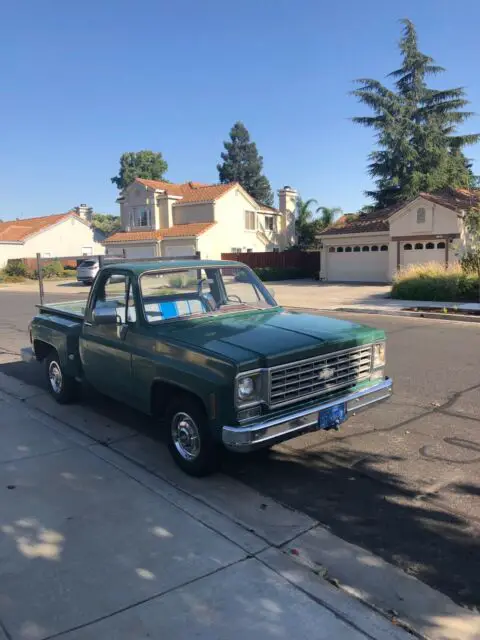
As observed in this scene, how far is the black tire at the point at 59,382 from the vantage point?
21.0ft

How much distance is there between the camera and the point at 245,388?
3.90 m

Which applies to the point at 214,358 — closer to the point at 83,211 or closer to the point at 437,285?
the point at 437,285

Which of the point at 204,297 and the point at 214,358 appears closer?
the point at 214,358

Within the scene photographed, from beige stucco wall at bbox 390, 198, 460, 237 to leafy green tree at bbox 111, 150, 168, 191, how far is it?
183ft

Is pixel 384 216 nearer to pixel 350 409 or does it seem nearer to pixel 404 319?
pixel 404 319

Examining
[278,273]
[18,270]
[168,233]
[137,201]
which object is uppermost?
[137,201]

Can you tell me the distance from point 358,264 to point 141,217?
790 inches

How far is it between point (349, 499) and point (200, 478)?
1.19m

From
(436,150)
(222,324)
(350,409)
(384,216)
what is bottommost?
(350,409)

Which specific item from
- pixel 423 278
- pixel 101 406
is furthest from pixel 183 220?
pixel 101 406

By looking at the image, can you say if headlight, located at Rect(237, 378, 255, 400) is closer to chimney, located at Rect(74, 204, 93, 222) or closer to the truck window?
the truck window

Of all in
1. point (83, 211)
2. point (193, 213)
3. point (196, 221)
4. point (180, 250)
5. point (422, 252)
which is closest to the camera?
point (422, 252)

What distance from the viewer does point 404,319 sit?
48.4ft

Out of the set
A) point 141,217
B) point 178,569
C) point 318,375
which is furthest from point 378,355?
point 141,217
